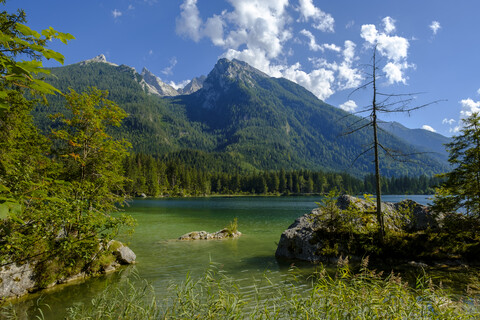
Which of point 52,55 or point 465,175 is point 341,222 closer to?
point 465,175

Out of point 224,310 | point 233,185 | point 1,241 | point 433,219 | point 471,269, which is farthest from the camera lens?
point 233,185

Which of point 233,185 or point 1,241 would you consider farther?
point 233,185

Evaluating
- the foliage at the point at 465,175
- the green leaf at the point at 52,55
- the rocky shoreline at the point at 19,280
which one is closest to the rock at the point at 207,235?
the rocky shoreline at the point at 19,280

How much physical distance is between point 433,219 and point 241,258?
13.7 meters

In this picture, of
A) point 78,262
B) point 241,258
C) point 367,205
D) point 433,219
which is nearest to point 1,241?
point 78,262

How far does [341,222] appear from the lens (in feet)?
61.2

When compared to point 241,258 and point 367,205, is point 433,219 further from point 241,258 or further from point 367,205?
point 241,258

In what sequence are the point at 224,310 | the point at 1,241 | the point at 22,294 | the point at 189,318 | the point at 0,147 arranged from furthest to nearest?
the point at 0,147 < the point at 22,294 < the point at 1,241 < the point at 224,310 < the point at 189,318

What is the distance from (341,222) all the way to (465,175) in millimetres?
8141

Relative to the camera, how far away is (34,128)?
1992 centimetres

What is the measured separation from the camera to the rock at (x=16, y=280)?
10.9 metres

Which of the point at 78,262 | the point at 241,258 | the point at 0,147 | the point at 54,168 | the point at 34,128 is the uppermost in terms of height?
the point at 34,128

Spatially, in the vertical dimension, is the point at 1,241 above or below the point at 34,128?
below

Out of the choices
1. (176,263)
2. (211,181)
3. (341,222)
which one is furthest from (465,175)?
(211,181)
